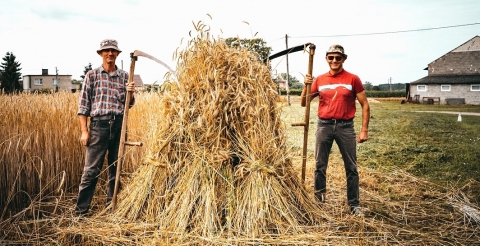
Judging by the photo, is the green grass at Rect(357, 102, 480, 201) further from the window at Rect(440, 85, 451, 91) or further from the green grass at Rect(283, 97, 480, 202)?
the window at Rect(440, 85, 451, 91)

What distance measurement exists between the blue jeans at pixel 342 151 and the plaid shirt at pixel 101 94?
7.58 feet

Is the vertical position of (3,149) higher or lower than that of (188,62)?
lower

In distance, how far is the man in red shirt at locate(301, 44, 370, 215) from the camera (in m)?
3.97

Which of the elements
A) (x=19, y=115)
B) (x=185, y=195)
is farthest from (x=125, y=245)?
(x=19, y=115)

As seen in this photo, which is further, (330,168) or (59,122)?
(330,168)

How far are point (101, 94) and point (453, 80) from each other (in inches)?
1654

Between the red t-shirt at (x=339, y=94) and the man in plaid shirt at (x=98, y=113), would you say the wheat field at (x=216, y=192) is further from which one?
the red t-shirt at (x=339, y=94)

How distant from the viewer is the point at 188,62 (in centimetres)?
353

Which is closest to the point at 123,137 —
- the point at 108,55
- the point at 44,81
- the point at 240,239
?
the point at 108,55

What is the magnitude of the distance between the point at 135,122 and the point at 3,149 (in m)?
1.94

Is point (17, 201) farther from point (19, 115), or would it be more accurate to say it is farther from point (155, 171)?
point (155, 171)

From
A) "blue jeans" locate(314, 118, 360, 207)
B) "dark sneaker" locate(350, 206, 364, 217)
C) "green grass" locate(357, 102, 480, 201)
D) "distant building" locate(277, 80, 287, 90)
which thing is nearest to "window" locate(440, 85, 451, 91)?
"green grass" locate(357, 102, 480, 201)

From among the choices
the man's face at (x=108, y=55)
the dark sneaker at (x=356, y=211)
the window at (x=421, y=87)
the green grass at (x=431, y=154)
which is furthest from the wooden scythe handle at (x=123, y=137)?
the window at (x=421, y=87)

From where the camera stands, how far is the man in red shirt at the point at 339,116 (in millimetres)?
3975
